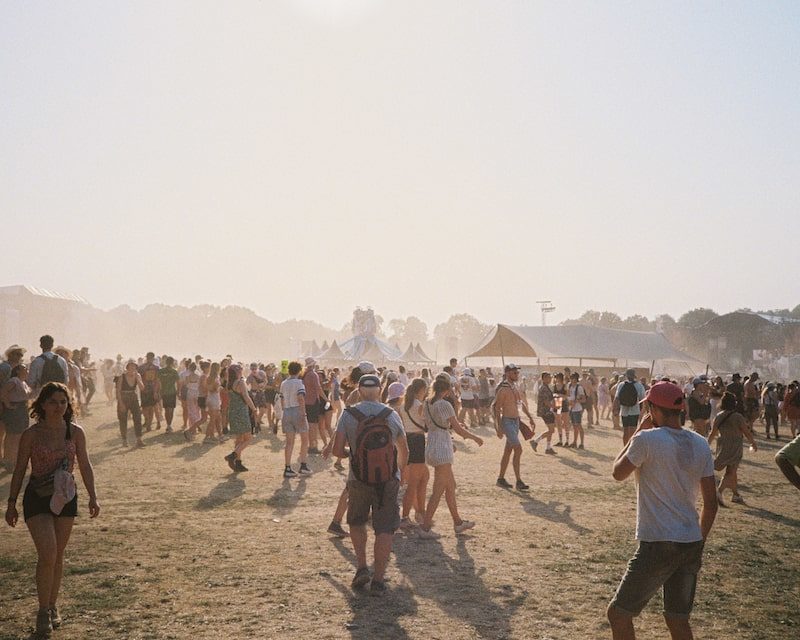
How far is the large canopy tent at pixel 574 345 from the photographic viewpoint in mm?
43750

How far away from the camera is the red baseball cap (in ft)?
14.4

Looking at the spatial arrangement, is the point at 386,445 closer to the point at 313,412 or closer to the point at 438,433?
the point at 438,433

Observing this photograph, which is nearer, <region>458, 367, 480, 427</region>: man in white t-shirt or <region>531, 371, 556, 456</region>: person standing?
<region>531, 371, 556, 456</region>: person standing

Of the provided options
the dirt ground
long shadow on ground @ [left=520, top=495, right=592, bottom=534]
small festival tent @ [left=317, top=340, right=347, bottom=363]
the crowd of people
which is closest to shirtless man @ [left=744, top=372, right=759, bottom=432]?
the crowd of people

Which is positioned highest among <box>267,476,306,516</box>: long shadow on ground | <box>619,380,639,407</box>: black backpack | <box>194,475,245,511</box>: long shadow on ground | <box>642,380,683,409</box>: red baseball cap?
<box>642,380,683,409</box>: red baseball cap

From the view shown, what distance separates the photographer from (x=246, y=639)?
5391 mm

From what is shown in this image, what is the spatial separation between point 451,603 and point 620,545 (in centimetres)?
311

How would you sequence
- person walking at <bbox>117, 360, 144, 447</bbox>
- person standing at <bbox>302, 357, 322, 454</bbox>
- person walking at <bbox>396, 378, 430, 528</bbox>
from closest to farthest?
person walking at <bbox>396, 378, 430, 528</bbox>
person standing at <bbox>302, 357, 322, 454</bbox>
person walking at <bbox>117, 360, 144, 447</bbox>

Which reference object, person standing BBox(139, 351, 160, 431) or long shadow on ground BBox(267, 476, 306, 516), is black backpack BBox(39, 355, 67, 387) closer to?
long shadow on ground BBox(267, 476, 306, 516)

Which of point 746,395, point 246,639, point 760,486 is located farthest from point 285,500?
point 746,395

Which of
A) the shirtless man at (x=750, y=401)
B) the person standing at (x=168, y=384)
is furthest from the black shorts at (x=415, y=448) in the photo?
the shirtless man at (x=750, y=401)

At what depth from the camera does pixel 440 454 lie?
29.2 ft

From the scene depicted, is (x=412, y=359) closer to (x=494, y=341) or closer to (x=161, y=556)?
(x=494, y=341)

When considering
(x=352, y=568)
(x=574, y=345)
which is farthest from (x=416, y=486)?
(x=574, y=345)
